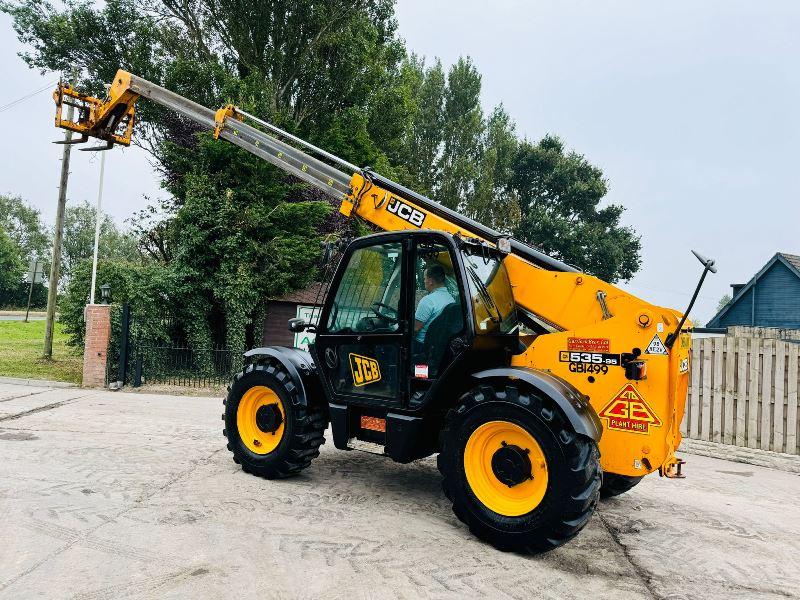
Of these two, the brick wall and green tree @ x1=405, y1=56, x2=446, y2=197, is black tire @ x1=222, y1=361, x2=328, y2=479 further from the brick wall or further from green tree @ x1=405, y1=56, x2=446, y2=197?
green tree @ x1=405, y1=56, x2=446, y2=197

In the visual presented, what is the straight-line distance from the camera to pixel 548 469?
3.60 metres

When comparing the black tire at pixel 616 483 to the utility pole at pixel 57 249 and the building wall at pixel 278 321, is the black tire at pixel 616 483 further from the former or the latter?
the utility pole at pixel 57 249

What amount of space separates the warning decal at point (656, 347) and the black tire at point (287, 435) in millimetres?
2878

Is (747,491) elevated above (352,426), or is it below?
below

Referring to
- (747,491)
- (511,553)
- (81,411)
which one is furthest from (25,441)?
(747,491)

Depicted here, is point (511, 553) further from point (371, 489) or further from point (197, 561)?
point (197, 561)

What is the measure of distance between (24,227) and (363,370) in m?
81.9

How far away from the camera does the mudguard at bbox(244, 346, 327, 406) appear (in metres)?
5.11

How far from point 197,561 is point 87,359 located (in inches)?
368

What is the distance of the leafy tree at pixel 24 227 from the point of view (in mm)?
69750

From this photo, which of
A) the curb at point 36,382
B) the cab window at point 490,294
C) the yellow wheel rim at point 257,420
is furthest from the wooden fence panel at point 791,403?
the curb at point 36,382

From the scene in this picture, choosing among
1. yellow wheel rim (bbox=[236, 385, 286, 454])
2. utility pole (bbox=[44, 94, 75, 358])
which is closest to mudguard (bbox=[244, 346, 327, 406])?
yellow wheel rim (bbox=[236, 385, 286, 454])

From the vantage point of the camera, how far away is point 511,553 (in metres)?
3.70

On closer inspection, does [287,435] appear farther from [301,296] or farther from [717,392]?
[301,296]
